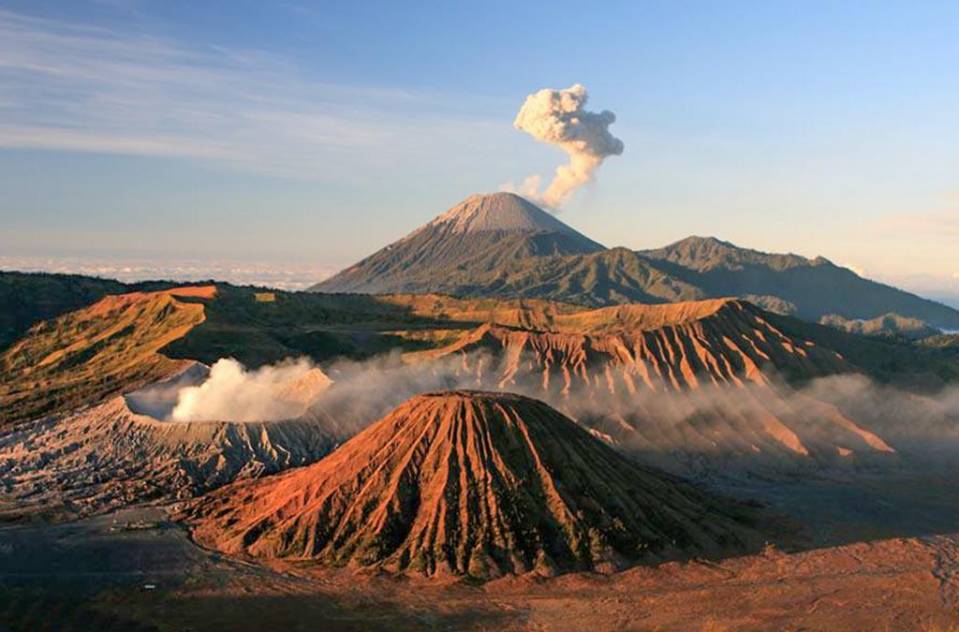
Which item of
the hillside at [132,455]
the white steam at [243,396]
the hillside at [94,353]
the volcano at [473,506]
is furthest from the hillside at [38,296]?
the volcano at [473,506]

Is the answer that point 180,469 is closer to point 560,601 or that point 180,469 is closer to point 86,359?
point 560,601

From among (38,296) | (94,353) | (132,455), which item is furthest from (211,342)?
(38,296)

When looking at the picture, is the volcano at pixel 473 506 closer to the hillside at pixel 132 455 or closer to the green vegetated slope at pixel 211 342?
the hillside at pixel 132 455

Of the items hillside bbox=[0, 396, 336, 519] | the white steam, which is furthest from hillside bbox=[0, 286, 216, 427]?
hillside bbox=[0, 396, 336, 519]

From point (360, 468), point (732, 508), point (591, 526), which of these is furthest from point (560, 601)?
point (732, 508)

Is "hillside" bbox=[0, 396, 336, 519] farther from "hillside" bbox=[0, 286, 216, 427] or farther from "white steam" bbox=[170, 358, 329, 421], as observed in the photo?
"hillside" bbox=[0, 286, 216, 427]
